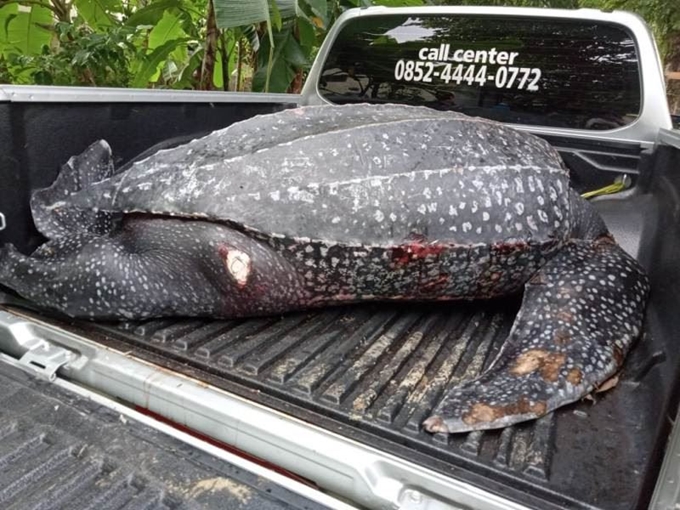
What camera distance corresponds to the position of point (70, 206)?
5.47 feet

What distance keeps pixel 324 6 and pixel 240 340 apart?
215 centimetres

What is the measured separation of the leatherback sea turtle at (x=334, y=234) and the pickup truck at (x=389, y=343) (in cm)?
9

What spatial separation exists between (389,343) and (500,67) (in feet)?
3.94

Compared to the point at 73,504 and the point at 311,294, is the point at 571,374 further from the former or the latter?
the point at 73,504

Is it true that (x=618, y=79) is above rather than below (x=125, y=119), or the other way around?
above

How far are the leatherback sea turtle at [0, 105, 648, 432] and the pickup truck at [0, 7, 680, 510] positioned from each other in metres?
0.09

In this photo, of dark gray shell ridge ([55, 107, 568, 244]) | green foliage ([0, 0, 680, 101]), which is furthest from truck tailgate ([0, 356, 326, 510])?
green foliage ([0, 0, 680, 101])

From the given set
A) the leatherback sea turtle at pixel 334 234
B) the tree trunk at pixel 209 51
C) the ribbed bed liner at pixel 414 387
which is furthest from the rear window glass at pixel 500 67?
the tree trunk at pixel 209 51

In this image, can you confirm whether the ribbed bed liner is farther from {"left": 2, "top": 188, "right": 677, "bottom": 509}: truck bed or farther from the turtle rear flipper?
the turtle rear flipper

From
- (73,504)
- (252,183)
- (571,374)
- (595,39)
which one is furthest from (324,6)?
(73,504)

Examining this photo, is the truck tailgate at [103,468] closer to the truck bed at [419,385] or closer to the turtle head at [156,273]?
the truck bed at [419,385]

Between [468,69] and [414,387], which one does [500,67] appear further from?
[414,387]

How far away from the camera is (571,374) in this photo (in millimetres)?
1316

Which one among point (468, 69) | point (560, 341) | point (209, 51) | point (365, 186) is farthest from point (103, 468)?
point (209, 51)
